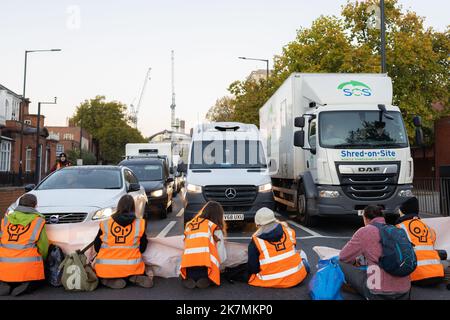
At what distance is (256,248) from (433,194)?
10.8 metres

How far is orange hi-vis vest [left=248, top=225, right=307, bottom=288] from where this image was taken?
5625mm

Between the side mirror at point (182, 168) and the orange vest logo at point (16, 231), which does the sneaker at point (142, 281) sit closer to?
the orange vest logo at point (16, 231)

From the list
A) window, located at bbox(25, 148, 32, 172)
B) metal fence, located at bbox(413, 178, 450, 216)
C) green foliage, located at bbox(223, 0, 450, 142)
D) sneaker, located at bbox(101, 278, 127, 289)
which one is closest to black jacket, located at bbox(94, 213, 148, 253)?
sneaker, located at bbox(101, 278, 127, 289)

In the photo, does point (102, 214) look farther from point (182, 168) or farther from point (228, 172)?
point (182, 168)

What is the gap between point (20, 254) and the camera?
5508 mm

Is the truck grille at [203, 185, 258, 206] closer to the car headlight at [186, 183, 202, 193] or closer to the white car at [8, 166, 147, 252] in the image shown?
the car headlight at [186, 183, 202, 193]

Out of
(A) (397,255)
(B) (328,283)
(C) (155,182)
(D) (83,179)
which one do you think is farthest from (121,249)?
(C) (155,182)

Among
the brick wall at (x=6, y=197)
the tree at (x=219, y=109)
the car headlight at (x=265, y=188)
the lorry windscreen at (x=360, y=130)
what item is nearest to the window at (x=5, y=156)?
the tree at (x=219, y=109)

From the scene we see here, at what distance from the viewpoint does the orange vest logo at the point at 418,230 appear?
559 cm

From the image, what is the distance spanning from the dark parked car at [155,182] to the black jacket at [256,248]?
23.3 feet

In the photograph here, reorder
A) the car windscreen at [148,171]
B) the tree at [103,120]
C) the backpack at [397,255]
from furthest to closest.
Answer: the tree at [103,120], the car windscreen at [148,171], the backpack at [397,255]

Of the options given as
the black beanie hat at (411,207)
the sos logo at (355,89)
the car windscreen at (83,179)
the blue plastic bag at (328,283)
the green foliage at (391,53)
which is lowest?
the blue plastic bag at (328,283)

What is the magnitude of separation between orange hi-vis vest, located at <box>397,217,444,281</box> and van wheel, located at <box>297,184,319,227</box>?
5.61 metres

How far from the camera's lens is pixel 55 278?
19.2 feet
